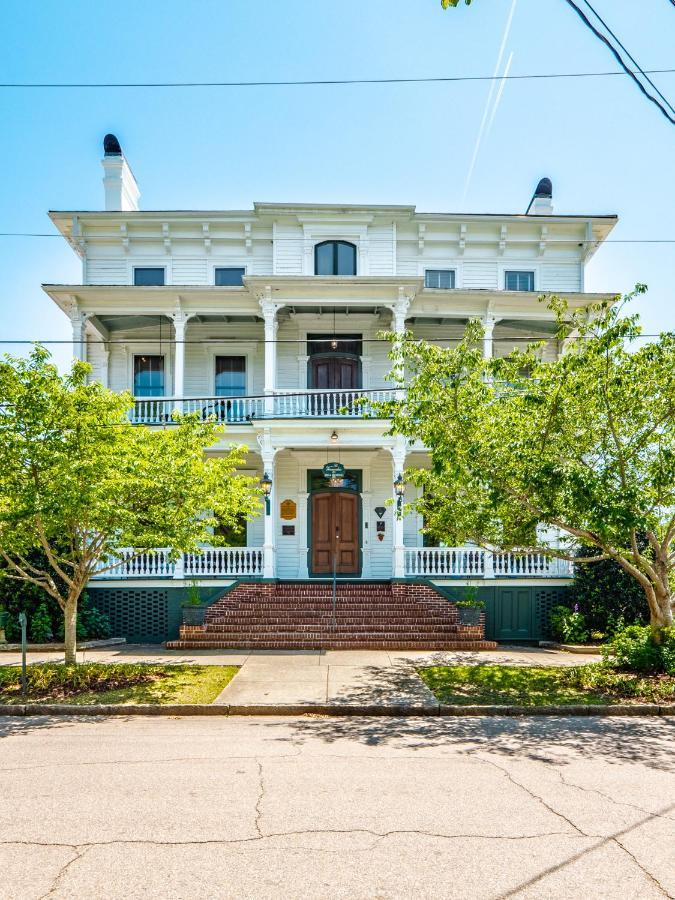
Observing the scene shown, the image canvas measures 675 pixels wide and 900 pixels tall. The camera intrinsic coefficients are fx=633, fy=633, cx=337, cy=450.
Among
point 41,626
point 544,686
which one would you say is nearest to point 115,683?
point 41,626

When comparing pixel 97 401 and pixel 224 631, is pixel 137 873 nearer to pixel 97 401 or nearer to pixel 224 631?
pixel 97 401

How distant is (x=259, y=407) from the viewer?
18.1 meters

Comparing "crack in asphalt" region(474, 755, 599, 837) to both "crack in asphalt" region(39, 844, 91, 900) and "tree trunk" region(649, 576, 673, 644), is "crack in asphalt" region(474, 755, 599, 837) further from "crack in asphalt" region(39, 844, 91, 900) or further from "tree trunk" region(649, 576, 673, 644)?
"tree trunk" region(649, 576, 673, 644)

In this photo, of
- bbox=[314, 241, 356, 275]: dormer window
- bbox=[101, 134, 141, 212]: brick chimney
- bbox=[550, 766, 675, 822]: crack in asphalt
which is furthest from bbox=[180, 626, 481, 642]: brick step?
bbox=[101, 134, 141, 212]: brick chimney

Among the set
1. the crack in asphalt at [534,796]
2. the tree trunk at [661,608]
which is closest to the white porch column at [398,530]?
the tree trunk at [661,608]

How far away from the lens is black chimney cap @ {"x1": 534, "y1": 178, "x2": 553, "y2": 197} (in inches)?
821

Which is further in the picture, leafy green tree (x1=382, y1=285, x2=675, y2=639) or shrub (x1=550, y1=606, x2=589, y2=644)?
shrub (x1=550, y1=606, x2=589, y2=644)

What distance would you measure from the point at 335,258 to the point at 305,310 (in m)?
1.89

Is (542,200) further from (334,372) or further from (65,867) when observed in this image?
(65,867)

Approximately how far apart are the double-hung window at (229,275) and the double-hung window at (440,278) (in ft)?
18.7

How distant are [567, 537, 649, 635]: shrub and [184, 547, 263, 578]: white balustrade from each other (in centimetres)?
818

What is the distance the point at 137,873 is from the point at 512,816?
301cm

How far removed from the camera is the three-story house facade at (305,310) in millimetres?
17828

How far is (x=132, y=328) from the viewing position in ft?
63.3
